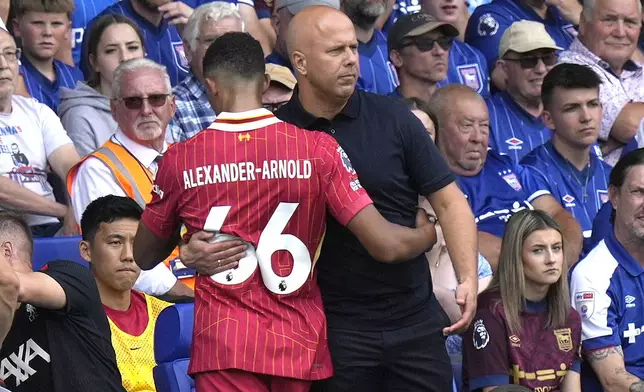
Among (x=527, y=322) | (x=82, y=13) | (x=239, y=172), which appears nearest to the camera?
(x=239, y=172)

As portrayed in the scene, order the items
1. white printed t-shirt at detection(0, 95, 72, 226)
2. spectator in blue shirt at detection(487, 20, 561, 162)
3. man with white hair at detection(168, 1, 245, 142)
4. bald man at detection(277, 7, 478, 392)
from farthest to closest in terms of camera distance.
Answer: spectator in blue shirt at detection(487, 20, 561, 162) < man with white hair at detection(168, 1, 245, 142) < white printed t-shirt at detection(0, 95, 72, 226) < bald man at detection(277, 7, 478, 392)

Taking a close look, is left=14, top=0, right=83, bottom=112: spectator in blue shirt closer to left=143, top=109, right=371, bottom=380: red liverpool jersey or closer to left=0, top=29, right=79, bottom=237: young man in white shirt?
left=0, top=29, right=79, bottom=237: young man in white shirt

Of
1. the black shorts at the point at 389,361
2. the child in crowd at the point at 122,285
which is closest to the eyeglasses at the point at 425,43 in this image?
the child in crowd at the point at 122,285

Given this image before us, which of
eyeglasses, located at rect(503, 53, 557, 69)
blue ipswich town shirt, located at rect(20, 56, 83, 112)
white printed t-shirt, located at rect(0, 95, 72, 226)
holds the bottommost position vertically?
white printed t-shirt, located at rect(0, 95, 72, 226)

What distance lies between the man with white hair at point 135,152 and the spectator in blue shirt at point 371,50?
7.13 ft

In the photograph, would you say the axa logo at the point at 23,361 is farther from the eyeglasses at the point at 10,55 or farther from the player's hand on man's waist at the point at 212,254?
the eyeglasses at the point at 10,55

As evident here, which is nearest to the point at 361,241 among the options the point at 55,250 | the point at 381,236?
the point at 381,236

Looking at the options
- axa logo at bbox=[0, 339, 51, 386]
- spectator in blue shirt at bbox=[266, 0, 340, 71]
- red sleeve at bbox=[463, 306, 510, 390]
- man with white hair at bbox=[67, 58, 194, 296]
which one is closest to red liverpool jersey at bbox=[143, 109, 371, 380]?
axa logo at bbox=[0, 339, 51, 386]

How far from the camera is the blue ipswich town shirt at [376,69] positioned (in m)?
9.18

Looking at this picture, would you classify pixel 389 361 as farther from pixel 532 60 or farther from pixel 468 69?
pixel 468 69

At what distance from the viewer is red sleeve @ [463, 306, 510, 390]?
633 centimetres

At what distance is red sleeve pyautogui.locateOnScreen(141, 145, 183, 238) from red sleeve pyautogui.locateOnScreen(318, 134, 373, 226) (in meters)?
0.51

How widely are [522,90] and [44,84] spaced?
3.34 metres

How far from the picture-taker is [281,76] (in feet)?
25.6
